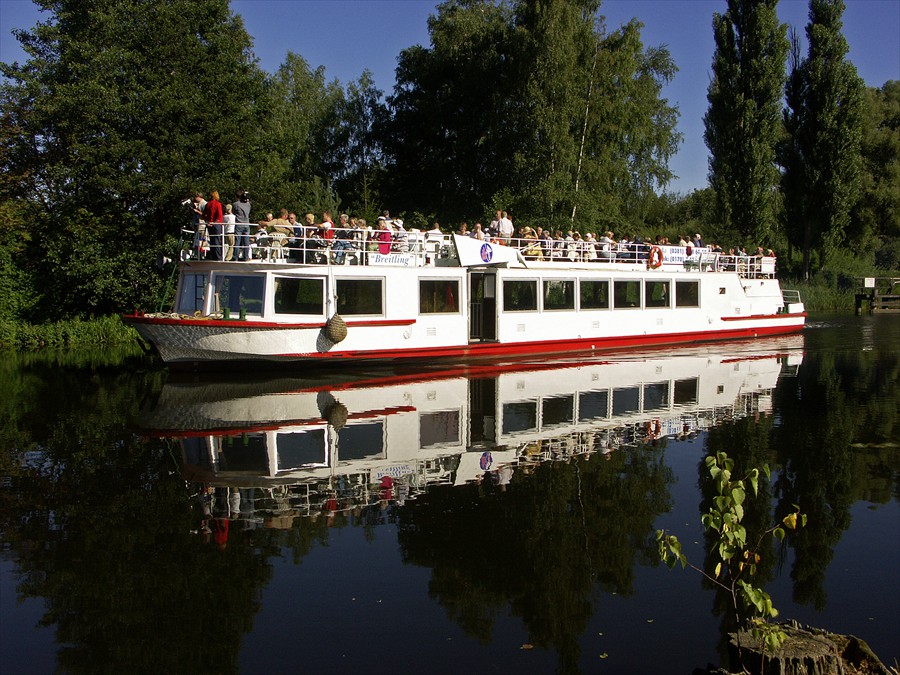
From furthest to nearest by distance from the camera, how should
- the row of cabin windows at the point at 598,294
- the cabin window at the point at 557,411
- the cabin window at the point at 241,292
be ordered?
the row of cabin windows at the point at 598,294 → the cabin window at the point at 241,292 → the cabin window at the point at 557,411

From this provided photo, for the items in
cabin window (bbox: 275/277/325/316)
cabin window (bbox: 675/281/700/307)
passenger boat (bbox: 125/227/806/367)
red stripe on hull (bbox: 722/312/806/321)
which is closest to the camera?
passenger boat (bbox: 125/227/806/367)

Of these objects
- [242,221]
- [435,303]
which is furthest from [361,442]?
[242,221]

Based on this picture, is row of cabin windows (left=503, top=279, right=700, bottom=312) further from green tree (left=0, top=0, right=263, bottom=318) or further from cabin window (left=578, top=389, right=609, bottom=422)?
green tree (left=0, top=0, right=263, bottom=318)

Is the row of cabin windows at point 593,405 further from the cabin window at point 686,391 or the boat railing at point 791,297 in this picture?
the boat railing at point 791,297

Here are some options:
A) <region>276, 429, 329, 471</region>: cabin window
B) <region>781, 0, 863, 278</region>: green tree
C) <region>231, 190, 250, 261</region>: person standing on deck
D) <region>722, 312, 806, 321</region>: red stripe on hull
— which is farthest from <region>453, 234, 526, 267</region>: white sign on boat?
<region>781, 0, 863, 278</region>: green tree

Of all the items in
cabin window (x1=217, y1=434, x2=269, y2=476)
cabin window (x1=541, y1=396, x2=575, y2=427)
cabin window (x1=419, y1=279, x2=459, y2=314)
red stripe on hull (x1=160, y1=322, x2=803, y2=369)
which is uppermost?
cabin window (x1=419, y1=279, x2=459, y2=314)

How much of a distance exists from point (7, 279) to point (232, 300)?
46.7 ft

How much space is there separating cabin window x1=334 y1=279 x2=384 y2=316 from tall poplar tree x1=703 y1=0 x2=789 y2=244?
32.5 metres

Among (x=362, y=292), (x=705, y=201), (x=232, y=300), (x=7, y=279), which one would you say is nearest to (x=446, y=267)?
(x=362, y=292)

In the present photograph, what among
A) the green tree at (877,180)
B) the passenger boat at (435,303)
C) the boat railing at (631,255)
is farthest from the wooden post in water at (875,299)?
the passenger boat at (435,303)

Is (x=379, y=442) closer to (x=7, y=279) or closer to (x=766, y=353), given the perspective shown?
(x=766, y=353)

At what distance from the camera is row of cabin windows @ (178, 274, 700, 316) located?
2084cm

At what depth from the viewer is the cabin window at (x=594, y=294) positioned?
87.2 ft

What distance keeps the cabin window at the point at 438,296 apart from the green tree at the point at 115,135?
1214 centimetres
